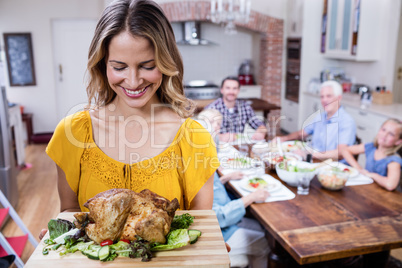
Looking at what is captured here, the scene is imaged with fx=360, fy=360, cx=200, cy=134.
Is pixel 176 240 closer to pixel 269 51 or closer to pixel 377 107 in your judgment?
pixel 377 107

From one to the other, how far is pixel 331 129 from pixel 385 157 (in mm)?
770

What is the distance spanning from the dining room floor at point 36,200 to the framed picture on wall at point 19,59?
4.51 ft

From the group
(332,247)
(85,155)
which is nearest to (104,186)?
(85,155)

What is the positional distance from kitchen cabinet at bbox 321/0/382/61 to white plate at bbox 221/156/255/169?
321 centimetres

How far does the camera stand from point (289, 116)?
6.41 meters

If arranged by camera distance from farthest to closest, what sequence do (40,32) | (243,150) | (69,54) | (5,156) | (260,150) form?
(69,54), (40,32), (5,156), (243,150), (260,150)

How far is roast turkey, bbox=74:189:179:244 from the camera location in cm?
74

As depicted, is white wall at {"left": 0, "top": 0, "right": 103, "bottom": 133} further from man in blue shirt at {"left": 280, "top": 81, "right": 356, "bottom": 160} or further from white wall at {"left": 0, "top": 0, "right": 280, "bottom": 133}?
man in blue shirt at {"left": 280, "top": 81, "right": 356, "bottom": 160}

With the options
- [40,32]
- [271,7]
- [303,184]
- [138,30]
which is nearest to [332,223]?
[303,184]

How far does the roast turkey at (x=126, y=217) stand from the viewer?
737mm

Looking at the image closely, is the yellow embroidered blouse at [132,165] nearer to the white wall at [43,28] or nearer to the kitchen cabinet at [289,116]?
the white wall at [43,28]

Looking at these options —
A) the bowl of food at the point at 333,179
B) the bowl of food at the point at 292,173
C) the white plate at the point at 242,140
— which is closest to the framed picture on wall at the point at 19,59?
the white plate at the point at 242,140

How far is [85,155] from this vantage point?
3.41 feet

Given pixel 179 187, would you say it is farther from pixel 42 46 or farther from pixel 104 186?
pixel 42 46
